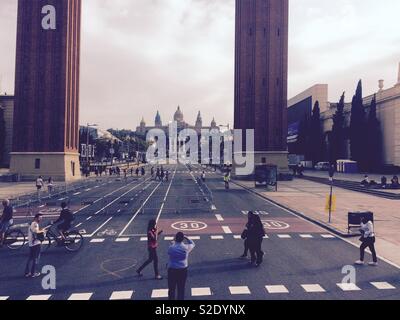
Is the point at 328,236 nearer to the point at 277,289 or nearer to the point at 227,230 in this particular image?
the point at 227,230

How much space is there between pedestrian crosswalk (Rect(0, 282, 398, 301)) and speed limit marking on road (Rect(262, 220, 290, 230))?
28.5 ft

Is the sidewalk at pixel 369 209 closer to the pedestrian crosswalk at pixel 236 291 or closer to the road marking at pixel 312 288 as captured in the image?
the pedestrian crosswalk at pixel 236 291

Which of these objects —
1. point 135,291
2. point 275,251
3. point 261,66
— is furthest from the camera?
point 261,66

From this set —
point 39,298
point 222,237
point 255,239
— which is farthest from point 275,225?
point 39,298

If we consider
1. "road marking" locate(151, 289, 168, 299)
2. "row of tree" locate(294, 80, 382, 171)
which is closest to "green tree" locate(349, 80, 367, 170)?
"row of tree" locate(294, 80, 382, 171)

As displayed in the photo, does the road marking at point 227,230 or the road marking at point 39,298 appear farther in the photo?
the road marking at point 227,230

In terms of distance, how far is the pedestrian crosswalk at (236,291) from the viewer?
379 inches

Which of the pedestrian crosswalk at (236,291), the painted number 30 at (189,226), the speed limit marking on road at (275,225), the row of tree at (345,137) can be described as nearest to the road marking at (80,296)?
the pedestrian crosswalk at (236,291)

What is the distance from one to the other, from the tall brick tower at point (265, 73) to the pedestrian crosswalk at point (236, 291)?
55223 mm

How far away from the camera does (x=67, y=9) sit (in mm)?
58719
